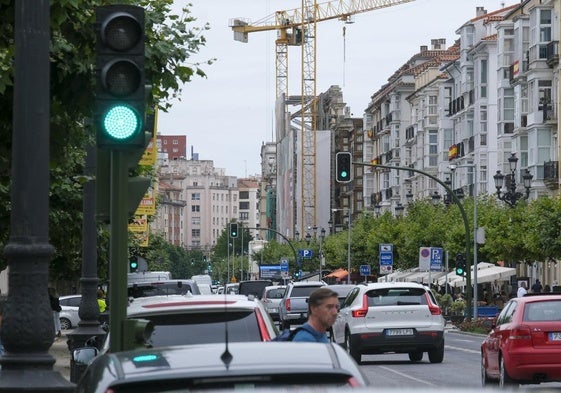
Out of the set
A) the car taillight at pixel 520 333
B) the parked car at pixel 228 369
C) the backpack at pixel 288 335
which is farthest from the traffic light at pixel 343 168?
the parked car at pixel 228 369

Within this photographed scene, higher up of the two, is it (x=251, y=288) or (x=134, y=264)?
(x=134, y=264)

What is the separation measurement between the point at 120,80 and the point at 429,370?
2059cm

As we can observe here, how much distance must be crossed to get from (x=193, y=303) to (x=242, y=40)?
171698 millimetres

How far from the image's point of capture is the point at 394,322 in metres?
34.0

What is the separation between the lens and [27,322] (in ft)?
40.8

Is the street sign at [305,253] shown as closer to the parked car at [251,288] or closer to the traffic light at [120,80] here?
the parked car at [251,288]

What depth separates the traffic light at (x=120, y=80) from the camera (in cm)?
1169

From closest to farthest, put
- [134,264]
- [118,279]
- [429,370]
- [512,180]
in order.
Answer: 1. [118,279]
2. [429,370]
3. [134,264]
4. [512,180]

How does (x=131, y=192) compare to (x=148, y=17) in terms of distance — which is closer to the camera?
(x=131, y=192)

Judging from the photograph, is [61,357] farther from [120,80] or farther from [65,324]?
[120,80]

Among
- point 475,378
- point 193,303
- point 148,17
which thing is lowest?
point 475,378

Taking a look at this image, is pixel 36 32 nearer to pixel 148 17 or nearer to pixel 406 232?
pixel 148 17

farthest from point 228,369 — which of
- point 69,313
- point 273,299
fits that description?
point 69,313

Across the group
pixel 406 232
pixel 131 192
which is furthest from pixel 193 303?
pixel 406 232
